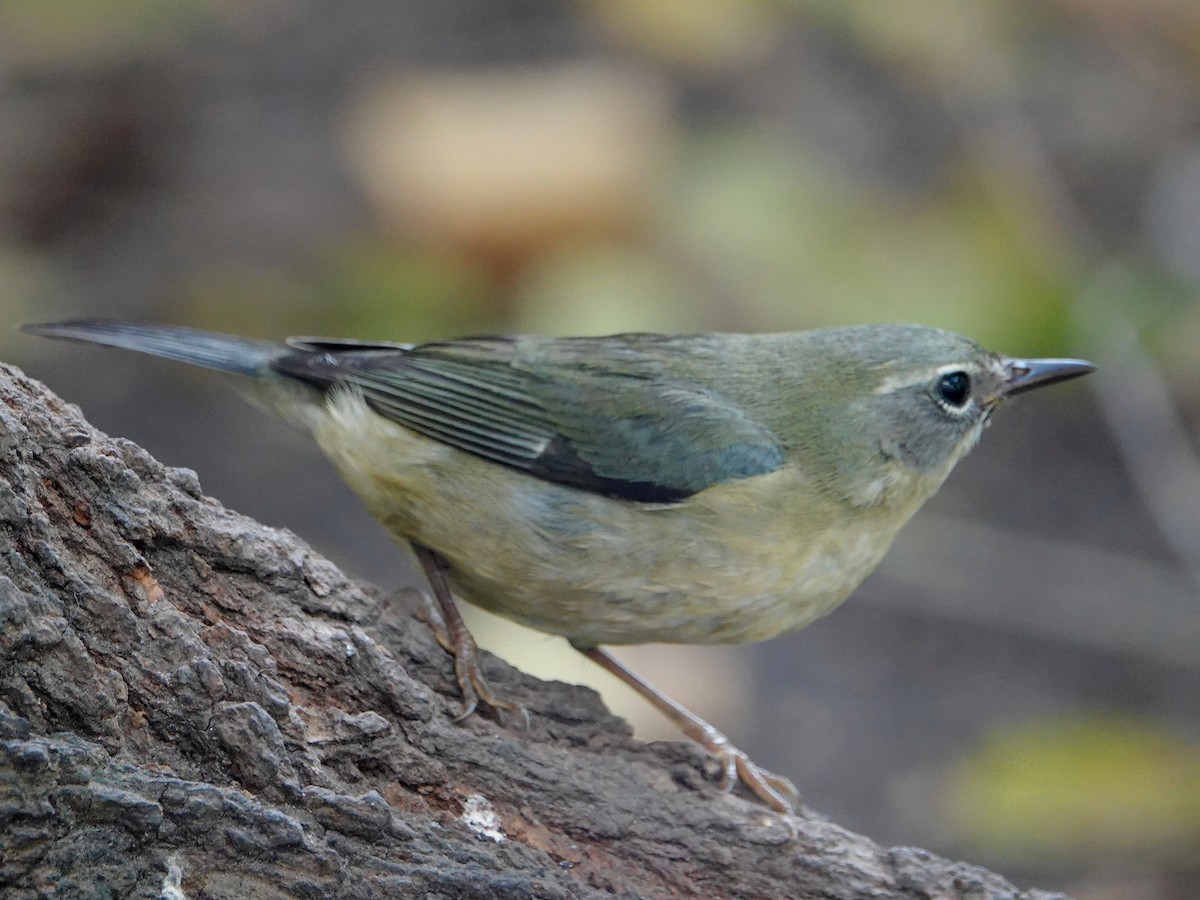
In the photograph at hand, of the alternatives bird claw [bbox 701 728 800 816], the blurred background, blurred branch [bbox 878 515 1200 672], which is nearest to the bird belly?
bird claw [bbox 701 728 800 816]

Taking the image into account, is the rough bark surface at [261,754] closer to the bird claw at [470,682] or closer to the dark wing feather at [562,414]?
the bird claw at [470,682]

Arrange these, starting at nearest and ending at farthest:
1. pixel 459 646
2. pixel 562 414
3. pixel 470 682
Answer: pixel 470 682
pixel 459 646
pixel 562 414

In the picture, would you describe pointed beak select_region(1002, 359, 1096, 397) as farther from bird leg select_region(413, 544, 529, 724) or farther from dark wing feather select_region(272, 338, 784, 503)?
bird leg select_region(413, 544, 529, 724)

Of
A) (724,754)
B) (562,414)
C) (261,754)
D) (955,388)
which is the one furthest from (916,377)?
(261,754)

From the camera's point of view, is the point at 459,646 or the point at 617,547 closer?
the point at 459,646

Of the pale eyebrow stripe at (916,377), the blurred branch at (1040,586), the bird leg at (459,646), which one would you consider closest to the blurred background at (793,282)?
the blurred branch at (1040,586)

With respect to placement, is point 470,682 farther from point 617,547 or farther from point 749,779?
point 749,779

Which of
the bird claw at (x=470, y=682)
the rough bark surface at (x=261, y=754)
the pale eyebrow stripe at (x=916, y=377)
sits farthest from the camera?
the pale eyebrow stripe at (x=916, y=377)

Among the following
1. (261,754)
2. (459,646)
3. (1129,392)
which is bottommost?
(261,754)

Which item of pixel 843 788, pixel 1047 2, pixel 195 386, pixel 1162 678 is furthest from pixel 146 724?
pixel 1047 2
